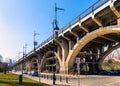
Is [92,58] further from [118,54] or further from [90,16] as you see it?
[118,54]

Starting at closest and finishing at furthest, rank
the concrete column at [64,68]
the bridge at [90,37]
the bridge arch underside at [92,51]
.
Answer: the bridge at [90,37] < the bridge arch underside at [92,51] < the concrete column at [64,68]

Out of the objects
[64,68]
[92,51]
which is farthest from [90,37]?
[92,51]

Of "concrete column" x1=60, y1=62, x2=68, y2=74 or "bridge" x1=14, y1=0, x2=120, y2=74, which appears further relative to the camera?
"concrete column" x1=60, y1=62, x2=68, y2=74

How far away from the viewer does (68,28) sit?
50281 millimetres

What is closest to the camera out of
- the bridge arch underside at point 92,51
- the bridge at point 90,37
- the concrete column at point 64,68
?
the bridge at point 90,37

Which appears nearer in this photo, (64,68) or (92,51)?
(64,68)

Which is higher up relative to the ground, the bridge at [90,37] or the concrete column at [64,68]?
the bridge at [90,37]

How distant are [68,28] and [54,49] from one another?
18.2 metres

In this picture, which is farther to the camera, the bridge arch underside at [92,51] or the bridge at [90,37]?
the bridge arch underside at [92,51]

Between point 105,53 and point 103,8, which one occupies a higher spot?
point 103,8

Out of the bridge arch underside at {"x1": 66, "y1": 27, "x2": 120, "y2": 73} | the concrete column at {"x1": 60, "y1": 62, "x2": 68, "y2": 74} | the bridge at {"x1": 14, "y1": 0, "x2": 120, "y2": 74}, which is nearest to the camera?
the bridge at {"x1": 14, "y1": 0, "x2": 120, "y2": 74}

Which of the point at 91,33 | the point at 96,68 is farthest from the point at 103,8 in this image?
the point at 96,68

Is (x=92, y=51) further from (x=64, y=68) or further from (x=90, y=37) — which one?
(x=90, y=37)

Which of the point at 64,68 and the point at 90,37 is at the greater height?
the point at 90,37
